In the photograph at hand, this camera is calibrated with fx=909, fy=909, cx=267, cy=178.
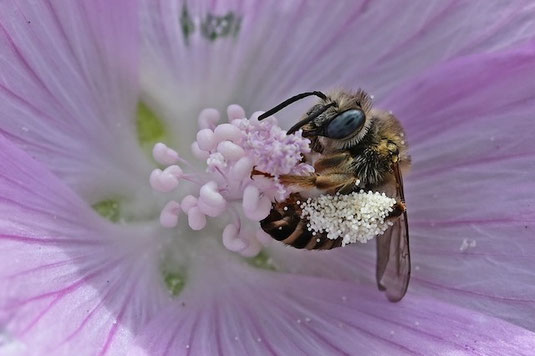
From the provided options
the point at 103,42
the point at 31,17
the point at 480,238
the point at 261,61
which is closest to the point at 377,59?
the point at 261,61

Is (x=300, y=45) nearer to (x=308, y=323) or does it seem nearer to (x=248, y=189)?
(x=248, y=189)

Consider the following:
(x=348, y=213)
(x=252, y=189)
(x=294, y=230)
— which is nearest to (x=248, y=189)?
(x=252, y=189)

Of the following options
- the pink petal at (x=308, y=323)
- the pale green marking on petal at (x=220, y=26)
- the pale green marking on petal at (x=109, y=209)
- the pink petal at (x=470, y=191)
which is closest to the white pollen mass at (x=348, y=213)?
the pink petal at (x=308, y=323)

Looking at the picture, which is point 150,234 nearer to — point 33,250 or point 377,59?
point 33,250

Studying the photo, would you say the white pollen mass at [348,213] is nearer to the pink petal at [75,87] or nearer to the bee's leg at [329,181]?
the bee's leg at [329,181]

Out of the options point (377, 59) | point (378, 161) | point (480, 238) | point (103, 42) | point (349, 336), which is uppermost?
point (103, 42)

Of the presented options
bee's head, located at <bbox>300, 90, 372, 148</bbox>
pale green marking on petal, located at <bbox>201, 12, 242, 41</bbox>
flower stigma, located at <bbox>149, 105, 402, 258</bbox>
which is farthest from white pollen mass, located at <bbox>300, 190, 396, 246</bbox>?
pale green marking on petal, located at <bbox>201, 12, 242, 41</bbox>

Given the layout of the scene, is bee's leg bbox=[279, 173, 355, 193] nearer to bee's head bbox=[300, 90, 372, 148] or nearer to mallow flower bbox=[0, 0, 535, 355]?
bee's head bbox=[300, 90, 372, 148]
